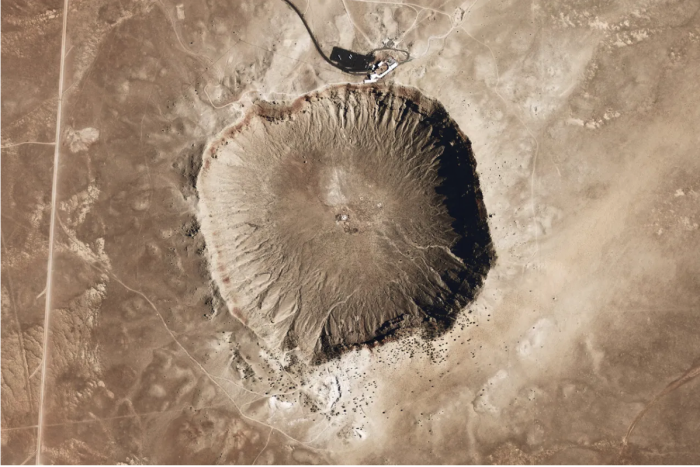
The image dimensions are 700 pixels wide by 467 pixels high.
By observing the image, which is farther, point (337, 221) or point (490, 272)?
point (337, 221)

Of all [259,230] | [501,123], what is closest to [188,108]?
[259,230]

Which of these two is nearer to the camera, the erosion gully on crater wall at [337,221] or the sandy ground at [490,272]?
the sandy ground at [490,272]

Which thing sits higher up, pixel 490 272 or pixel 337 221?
pixel 337 221

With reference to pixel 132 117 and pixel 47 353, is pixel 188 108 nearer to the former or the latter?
pixel 132 117

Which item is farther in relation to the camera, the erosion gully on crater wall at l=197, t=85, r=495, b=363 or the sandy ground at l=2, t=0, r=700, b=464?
the erosion gully on crater wall at l=197, t=85, r=495, b=363
